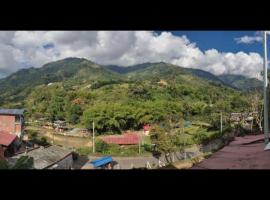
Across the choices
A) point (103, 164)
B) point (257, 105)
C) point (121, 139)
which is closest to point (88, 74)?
point (121, 139)

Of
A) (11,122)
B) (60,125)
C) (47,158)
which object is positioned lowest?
(47,158)

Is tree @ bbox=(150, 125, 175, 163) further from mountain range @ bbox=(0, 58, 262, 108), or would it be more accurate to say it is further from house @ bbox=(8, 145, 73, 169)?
mountain range @ bbox=(0, 58, 262, 108)

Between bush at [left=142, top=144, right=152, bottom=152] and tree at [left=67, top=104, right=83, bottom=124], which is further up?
tree at [left=67, top=104, right=83, bottom=124]

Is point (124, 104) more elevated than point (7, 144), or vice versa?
point (124, 104)

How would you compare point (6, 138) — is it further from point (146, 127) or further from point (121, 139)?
point (146, 127)

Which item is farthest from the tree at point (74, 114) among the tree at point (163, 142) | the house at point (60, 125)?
the tree at point (163, 142)

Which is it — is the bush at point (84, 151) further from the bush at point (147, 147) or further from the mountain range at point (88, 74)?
the mountain range at point (88, 74)

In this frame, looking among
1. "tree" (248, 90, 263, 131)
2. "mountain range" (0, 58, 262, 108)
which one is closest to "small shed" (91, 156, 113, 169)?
"tree" (248, 90, 263, 131)
